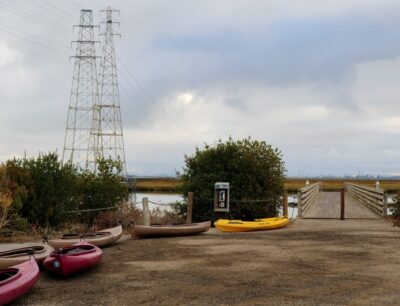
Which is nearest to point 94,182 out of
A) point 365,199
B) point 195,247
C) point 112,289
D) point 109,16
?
point 195,247

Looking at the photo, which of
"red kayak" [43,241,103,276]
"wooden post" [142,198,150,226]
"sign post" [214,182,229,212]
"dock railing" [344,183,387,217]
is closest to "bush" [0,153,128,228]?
"wooden post" [142,198,150,226]

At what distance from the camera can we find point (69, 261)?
29.3 feet

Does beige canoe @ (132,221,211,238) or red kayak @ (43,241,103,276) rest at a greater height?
beige canoe @ (132,221,211,238)

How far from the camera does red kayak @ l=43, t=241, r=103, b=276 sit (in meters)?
8.88

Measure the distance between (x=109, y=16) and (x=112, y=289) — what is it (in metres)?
41.0

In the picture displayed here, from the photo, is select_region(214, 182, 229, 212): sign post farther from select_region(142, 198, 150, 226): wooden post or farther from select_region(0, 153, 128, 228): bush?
select_region(0, 153, 128, 228): bush

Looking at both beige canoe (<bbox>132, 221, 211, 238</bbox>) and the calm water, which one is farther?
the calm water

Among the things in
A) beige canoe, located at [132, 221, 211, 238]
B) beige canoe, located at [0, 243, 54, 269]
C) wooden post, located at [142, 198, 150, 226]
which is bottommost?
beige canoe, located at [0, 243, 54, 269]

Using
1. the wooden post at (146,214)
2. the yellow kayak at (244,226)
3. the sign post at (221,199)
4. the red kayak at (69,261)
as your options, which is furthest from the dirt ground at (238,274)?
the sign post at (221,199)

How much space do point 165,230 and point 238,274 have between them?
17.6ft

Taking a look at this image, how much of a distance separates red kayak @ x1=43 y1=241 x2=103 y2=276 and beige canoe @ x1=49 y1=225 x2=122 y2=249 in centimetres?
157

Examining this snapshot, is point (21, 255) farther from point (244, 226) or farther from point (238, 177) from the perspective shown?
point (238, 177)

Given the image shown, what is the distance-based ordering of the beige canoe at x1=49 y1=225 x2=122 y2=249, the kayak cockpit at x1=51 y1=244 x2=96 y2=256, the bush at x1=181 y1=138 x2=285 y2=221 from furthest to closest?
→ the bush at x1=181 y1=138 x2=285 y2=221 → the beige canoe at x1=49 y1=225 x2=122 y2=249 → the kayak cockpit at x1=51 y1=244 x2=96 y2=256

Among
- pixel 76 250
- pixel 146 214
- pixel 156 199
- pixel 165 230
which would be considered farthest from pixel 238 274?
pixel 156 199
